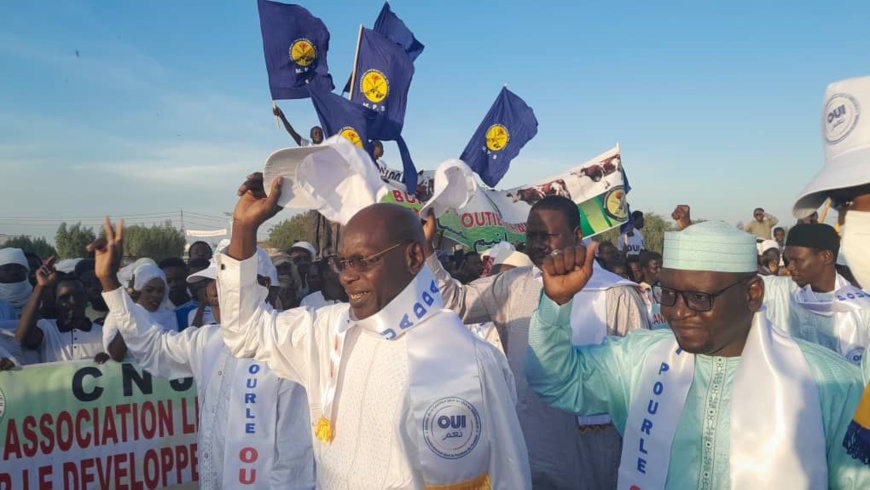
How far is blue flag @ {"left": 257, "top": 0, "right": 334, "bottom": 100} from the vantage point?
1051 centimetres

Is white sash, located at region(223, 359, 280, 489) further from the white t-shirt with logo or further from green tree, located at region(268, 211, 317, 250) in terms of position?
green tree, located at region(268, 211, 317, 250)

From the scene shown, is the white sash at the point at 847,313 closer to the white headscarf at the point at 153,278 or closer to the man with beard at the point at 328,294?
the man with beard at the point at 328,294

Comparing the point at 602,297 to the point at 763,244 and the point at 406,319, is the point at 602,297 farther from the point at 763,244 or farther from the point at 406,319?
the point at 763,244

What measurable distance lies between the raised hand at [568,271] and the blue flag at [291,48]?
8735 millimetres

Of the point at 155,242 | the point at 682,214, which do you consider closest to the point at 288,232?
the point at 155,242

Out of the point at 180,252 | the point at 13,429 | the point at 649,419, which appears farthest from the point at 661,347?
the point at 180,252

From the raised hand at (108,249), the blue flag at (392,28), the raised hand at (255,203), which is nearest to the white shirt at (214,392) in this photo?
the raised hand at (108,249)

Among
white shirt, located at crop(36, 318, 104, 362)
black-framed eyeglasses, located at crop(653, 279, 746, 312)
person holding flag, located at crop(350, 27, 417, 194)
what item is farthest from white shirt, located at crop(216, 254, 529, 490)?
person holding flag, located at crop(350, 27, 417, 194)

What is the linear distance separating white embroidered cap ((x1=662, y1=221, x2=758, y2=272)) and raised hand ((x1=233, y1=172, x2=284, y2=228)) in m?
1.60

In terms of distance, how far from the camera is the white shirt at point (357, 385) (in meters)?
2.26

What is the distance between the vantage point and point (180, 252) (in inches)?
1319

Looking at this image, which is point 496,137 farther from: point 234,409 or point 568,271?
point 568,271

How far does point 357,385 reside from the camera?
247 cm

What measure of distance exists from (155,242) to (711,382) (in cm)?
3396
